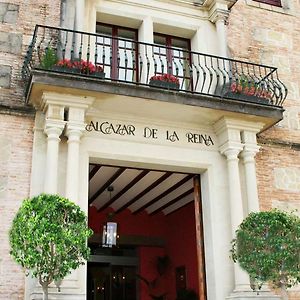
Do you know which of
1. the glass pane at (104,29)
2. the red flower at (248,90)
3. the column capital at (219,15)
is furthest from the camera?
the column capital at (219,15)

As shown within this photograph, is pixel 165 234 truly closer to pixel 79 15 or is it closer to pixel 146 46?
pixel 146 46

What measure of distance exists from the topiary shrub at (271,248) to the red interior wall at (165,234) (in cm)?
603

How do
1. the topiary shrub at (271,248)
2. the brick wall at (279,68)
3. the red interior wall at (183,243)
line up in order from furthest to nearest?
the red interior wall at (183,243) → the brick wall at (279,68) → the topiary shrub at (271,248)

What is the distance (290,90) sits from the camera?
10.2m

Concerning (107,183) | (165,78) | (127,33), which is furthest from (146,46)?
(107,183)

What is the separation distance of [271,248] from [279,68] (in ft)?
16.6

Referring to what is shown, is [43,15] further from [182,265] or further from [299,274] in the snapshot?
[182,265]

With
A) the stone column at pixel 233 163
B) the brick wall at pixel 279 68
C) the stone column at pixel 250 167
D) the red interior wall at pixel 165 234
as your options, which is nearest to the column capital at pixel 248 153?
the stone column at pixel 250 167

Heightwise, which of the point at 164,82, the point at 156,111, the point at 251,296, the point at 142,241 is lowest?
the point at 251,296

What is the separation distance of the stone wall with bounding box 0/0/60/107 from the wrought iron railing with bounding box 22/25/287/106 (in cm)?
19

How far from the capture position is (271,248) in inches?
250

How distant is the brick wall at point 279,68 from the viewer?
9.19 m

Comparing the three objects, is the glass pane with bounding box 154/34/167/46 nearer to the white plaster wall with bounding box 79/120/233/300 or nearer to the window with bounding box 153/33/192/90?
the window with bounding box 153/33/192/90

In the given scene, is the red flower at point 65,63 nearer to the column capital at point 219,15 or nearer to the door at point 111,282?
the column capital at point 219,15
